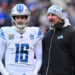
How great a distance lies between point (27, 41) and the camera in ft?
25.2

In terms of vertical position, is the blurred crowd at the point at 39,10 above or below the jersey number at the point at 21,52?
below

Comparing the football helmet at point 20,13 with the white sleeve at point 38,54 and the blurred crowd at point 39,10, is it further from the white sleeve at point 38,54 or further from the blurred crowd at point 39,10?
the blurred crowd at point 39,10

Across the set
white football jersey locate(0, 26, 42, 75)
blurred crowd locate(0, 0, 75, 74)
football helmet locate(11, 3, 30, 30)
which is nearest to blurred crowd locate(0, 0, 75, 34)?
blurred crowd locate(0, 0, 75, 74)

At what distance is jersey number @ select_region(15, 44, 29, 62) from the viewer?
7582 mm

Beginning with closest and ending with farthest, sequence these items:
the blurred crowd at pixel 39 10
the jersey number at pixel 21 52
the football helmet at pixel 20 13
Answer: the jersey number at pixel 21 52 → the football helmet at pixel 20 13 → the blurred crowd at pixel 39 10

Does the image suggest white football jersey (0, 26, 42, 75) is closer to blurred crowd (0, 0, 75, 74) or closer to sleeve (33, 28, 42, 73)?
sleeve (33, 28, 42, 73)

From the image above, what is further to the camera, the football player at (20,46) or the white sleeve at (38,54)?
the white sleeve at (38,54)

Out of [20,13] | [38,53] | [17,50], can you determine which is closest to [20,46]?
[17,50]

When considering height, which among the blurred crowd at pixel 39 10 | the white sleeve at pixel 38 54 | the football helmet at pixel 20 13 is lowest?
the blurred crowd at pixel 39 10

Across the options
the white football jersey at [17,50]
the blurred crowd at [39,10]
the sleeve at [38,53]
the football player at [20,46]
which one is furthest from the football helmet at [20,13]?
the blurred crowd at [39,10]

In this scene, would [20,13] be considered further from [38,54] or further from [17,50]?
[38,54]

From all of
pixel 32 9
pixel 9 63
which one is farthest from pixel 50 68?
pixel 32 9

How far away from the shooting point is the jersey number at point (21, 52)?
758 centimetres

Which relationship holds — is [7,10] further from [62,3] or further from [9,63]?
[9,63]
